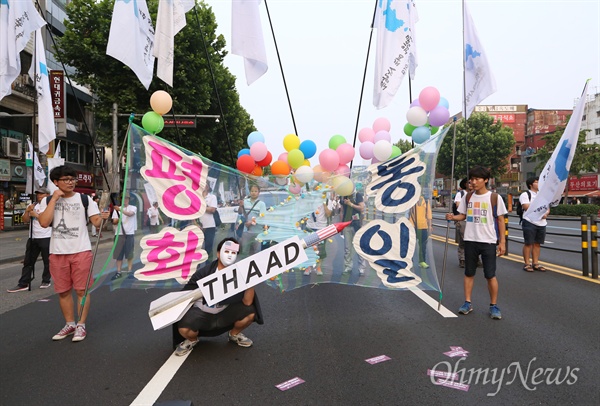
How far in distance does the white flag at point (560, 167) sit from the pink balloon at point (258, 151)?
13.0 feet

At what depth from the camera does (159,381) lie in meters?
3.55

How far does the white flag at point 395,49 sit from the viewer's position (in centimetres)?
689

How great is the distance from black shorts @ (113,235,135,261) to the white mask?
4.17 feet

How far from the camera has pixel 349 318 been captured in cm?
539

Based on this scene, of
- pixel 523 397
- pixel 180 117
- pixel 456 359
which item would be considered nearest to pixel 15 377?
pixel 456 359

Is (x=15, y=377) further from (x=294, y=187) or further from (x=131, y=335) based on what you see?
(x=294, y=187)

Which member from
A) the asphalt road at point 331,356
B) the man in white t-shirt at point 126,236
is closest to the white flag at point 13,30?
the asphalt road at point 331,356

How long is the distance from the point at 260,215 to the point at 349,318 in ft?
5.52

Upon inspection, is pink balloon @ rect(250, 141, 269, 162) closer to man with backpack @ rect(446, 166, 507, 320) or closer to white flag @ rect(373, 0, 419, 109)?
white flag @ rect(373, 0, 419, 109)

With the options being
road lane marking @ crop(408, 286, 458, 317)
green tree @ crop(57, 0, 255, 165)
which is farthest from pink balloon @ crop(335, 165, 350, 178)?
green tree @ crop(57, 0, 255, 165)

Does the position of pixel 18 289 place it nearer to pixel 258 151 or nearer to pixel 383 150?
pixel 258 151

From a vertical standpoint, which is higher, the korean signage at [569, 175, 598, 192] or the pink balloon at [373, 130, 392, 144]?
the pink balloon at [373, 130, 392, 144]

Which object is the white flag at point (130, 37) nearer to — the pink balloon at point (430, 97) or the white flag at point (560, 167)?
the pink balloon at point (430, 97)

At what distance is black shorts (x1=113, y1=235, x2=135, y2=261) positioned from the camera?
15.8 ft
